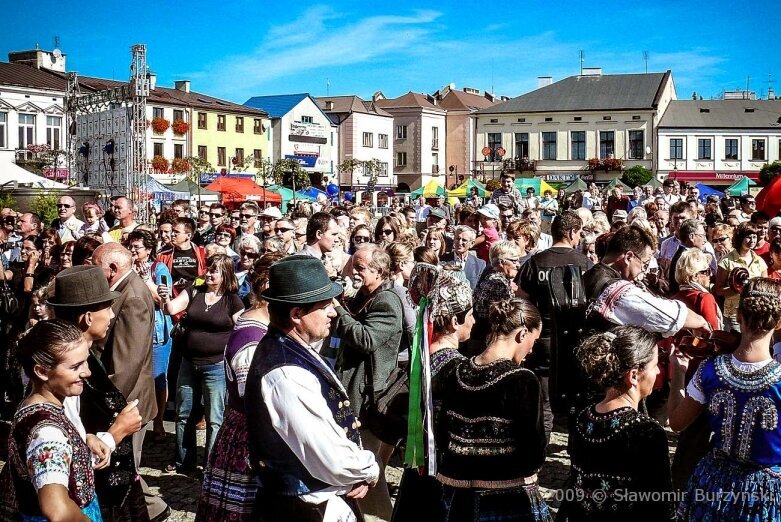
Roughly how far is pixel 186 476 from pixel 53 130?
4322 centimetres

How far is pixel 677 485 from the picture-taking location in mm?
4602

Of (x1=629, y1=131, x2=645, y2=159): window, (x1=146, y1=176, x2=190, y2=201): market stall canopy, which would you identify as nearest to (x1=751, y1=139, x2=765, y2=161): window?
(x1=629, y1=131, x2=645, y2=159): window

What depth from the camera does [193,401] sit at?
6.46 m

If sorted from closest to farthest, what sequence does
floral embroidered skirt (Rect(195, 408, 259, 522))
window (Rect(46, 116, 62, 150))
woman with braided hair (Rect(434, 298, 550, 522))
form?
woman with braided hair (Rect(434, 298, 550, 522)) → floral embroidered skirt (Rect(195, 408, 259, 522)) → window (Rect(46, 116, 62, 150))

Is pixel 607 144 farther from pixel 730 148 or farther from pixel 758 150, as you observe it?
pixel 758 150

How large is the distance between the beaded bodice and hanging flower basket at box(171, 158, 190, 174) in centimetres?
4672

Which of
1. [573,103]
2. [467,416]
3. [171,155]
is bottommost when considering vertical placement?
[467,416]

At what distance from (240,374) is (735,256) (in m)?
5.56

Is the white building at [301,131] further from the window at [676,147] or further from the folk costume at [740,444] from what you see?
the folk costume at [740,444]

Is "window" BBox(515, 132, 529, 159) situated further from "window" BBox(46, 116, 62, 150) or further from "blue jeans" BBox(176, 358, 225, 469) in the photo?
"blue jeans" BBox(176, 358, 225, 469)

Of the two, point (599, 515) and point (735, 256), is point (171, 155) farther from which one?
point (599, 515)

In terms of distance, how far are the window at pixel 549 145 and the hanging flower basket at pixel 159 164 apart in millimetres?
27643

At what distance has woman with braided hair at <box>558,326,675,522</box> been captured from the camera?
321cm

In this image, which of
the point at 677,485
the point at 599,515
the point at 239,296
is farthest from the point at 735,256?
the point at 599,515
